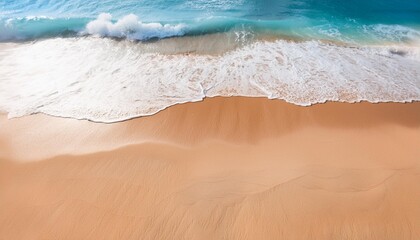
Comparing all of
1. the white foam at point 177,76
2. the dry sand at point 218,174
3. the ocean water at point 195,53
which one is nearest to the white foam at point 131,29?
the ocean water at point 195,53

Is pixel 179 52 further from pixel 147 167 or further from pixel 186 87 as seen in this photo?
pixel 147 167

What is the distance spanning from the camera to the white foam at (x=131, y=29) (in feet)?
32.0

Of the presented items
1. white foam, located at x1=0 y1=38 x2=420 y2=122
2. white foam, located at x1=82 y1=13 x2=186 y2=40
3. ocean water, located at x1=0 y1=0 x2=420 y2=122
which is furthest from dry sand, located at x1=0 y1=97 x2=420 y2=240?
white foam, located at x1=82 y1=13 x2=186 y2=40

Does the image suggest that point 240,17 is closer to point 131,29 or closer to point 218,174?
point 131,29

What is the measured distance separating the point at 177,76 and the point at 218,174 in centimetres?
371

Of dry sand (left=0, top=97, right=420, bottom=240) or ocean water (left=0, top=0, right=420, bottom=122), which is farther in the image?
ocean water (left=0, top=0, right=420, bottom=122)

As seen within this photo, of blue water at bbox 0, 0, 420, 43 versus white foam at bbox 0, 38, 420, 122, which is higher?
blue water at bbox 0, 0, 420, 43

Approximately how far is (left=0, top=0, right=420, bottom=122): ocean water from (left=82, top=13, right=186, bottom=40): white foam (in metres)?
0.04

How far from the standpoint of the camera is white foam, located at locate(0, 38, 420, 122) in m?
6.34

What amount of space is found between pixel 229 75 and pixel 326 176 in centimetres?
392

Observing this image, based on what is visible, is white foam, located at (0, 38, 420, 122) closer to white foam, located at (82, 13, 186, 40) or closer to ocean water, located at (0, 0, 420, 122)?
ocean water, located at (0, 0, 420, 122)

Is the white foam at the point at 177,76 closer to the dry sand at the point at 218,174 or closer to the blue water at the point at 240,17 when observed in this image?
the dry sand at the point at 218,174

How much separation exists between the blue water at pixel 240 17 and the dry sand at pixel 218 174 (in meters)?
5.31

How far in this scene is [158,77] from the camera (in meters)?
7.36
